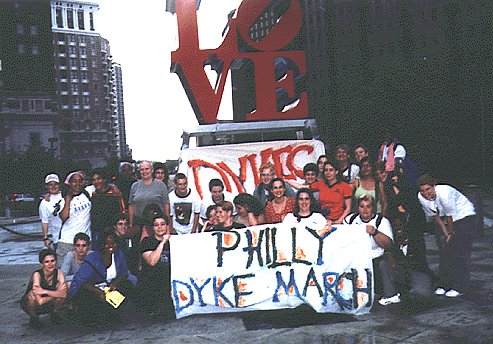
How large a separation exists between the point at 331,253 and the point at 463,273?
1683 mm

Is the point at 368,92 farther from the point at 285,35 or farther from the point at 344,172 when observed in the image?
the point at 344,172

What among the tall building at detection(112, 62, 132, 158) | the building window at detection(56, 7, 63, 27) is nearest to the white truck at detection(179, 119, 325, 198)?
the building window at detection(56, 7, 63, 27)

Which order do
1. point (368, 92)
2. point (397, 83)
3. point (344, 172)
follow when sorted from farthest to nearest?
point (368, 92)
point (397, 83)
point (344, 172)

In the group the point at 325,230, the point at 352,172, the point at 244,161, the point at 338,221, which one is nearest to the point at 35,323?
the point at 325,230

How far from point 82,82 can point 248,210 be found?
117 metres

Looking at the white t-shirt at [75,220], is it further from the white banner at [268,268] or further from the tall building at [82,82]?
the tall building at [82,82]

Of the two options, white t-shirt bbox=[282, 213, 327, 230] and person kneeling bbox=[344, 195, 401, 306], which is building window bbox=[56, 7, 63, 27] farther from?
person kneeling bbox=[344, 195, 401, 306]

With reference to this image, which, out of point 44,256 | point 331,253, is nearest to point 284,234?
point 331,253

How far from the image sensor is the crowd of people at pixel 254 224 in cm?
680

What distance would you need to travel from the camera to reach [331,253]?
272 inches

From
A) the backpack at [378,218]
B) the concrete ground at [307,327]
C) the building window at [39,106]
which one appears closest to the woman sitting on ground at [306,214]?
the backpack at [378,218]

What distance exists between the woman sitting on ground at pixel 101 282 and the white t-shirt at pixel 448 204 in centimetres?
372

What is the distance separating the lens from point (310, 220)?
7059mm

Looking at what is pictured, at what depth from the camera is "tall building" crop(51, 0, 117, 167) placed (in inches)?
4478
